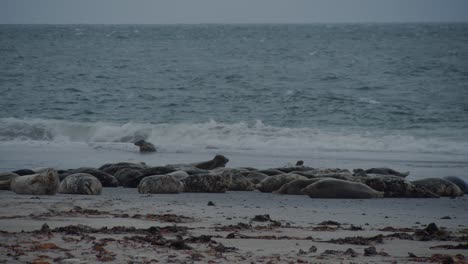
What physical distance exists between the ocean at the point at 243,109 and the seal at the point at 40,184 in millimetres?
4393

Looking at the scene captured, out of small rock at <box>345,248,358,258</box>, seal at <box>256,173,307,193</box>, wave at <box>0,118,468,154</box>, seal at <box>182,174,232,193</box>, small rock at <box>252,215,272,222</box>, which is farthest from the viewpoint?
wave at <box>0,118,468,154</box>

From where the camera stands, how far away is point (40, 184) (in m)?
11.8

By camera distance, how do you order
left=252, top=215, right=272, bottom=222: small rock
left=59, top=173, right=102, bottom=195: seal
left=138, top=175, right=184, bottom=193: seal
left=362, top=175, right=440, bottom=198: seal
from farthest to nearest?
left=362, top=175, right=440, bottom=198: seal, left=138, top=175, right=184, bottom=193: seal, left=59, top=173, right=102, bottom=195: seal, left=252, top=215, right=272, bottom=222: small rock

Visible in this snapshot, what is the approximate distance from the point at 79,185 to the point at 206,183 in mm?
1943

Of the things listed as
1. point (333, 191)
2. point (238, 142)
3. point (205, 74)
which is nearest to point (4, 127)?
point (238, 142)

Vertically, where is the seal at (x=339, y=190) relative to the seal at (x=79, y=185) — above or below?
above

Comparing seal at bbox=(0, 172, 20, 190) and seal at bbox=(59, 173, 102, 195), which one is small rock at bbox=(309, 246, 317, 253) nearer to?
seal at bbox=(59, 173, 102, 195)

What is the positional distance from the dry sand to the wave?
8939mm

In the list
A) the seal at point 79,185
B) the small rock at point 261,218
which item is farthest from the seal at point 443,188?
the seal at point 79,185

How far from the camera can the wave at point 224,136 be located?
21.6m

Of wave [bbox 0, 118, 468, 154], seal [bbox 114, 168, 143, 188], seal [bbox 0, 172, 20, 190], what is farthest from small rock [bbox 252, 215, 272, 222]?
wave [bbox 0, 118, 468, 154]

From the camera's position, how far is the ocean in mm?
19875

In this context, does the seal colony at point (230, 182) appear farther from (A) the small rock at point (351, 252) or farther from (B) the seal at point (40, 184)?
(A) the small rock at point (351, 252)

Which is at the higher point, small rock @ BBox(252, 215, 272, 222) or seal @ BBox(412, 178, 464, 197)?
seal @ BBox(412, 178, 464, 197)
